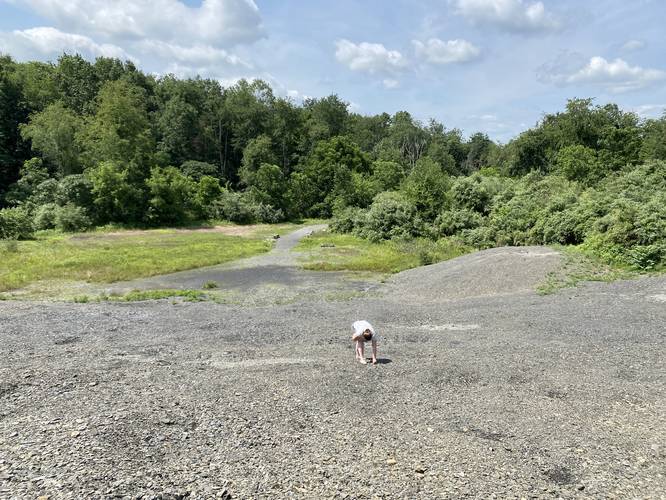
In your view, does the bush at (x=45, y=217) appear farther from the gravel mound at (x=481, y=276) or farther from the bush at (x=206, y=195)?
Answer: the gravel mound at (x=481, y=276)

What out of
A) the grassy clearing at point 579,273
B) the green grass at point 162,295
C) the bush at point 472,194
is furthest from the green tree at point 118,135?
the grassy clearing at point 579,273

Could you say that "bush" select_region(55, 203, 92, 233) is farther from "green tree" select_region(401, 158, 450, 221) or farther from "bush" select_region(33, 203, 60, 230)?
"green tree" select_region(401, 158, 450, 221)

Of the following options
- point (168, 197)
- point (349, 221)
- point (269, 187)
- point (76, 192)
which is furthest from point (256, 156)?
point (349, 221)

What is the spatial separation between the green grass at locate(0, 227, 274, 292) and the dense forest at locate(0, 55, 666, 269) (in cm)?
812

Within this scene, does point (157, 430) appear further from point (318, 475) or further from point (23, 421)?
point (318, 475)

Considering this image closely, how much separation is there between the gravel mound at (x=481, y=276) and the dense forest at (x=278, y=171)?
3.91 meters

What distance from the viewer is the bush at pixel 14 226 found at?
39312 mm

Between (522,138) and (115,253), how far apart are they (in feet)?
192

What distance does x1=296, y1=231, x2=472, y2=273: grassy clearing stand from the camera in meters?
28.5

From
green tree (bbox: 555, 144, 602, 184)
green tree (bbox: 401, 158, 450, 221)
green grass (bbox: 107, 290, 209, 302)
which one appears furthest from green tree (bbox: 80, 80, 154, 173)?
green tree (bbox: 555, 144, 602, 184)

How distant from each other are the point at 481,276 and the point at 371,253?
42.7 feet

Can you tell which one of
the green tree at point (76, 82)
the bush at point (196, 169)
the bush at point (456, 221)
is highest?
the green tree at point (76, 82)

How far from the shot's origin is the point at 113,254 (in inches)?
1215

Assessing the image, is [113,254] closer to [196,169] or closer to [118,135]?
[118,135]
